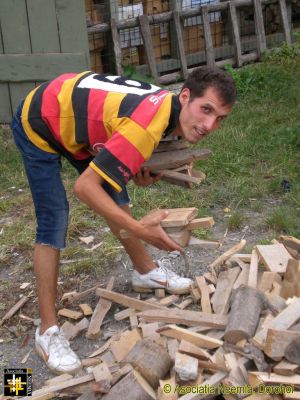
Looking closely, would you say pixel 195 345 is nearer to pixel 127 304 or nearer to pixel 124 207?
pixel 127 304

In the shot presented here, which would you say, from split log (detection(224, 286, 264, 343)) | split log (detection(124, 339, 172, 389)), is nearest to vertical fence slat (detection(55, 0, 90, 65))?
split log (detection(224, 286, 264, 343))

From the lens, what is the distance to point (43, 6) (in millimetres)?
6609

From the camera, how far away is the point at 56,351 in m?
3.14

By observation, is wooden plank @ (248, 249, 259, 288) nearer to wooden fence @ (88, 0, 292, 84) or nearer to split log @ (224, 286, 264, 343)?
split log @ (224, 286, 264, 343)

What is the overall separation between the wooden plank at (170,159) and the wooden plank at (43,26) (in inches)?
160

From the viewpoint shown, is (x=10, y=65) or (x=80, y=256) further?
(x=10, y=65)

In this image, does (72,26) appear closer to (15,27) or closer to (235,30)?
(15,27)

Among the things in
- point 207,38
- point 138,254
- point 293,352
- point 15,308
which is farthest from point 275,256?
point 207,38

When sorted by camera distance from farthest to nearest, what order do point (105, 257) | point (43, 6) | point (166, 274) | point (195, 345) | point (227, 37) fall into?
point (227, 37), point (43, 6), point (105, 257), point (166, 274), point (195, 345)

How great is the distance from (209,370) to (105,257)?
1.77m

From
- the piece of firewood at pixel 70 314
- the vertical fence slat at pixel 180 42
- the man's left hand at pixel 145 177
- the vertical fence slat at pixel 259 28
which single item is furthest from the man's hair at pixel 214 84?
the vertical fence slat at pixel 259 28

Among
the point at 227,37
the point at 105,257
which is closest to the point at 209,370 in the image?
the point at 105,257

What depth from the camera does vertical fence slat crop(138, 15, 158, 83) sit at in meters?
8.12

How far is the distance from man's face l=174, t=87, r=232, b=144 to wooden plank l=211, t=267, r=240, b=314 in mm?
1017
